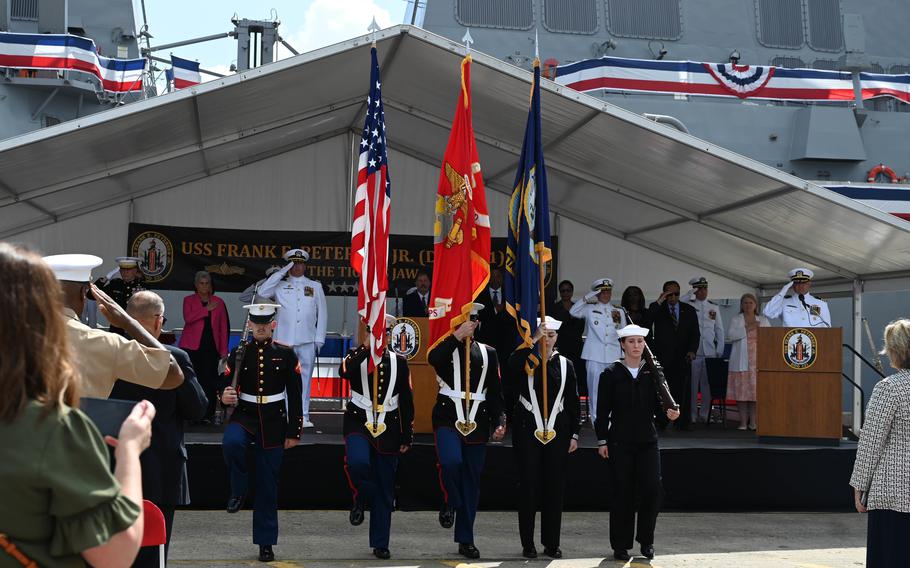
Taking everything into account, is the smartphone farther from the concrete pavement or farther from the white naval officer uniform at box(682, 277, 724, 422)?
the white naval officer uniform at box(682, 277, 724, 422)

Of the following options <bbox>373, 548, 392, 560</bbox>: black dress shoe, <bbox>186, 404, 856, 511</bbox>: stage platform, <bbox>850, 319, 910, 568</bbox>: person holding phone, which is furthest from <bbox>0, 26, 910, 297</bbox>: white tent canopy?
<bbox>850, 319, 910, 568</bbox>: person holding phone

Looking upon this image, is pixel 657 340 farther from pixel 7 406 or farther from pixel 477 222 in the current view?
pixel 7 406

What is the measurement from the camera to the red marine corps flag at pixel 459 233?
7.67m

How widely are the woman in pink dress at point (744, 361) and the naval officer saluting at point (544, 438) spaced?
5639mm

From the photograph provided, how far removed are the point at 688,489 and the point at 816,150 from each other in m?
10.3

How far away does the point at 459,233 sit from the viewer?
7.93 meters

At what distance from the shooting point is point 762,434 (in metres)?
10.4

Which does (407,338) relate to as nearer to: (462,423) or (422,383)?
(422,383)

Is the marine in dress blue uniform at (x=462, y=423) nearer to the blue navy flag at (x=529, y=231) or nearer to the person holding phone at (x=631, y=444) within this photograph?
the blue navy flag at (x=529, y=231)

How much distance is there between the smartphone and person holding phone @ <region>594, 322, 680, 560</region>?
16.1 ft

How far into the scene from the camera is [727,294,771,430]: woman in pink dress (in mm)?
12445

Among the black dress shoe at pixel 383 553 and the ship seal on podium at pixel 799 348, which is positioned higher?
the ship seal on podium at pixel 799 348

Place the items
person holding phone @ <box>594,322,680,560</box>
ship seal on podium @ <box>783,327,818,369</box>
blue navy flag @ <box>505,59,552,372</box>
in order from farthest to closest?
ship seal on podium @ <box>783,327,818,369</box>
blue navy flag @ <box>505,59,552,372</box>
person holding phone @ <box>594,322,680,560</box>

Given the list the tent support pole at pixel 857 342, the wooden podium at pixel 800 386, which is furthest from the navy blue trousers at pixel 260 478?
the tent support pole at pixel 857 342
